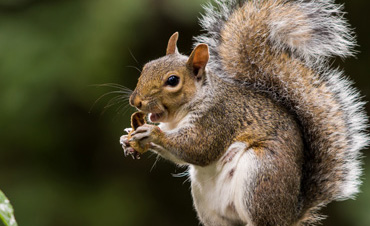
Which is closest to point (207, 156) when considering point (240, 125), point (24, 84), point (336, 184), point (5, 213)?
point (240, 125)

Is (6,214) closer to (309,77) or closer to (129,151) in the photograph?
(129,151)

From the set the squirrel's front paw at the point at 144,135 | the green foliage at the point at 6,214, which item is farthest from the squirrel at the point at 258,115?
the green foliage at the point at 6,214

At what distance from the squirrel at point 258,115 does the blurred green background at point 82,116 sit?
1.26m

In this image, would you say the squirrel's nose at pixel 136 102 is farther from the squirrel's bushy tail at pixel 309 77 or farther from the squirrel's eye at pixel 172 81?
the squirrel's bushy tail at pixel 309 77

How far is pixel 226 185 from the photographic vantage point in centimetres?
231

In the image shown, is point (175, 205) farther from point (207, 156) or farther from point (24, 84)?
point (207, 156)

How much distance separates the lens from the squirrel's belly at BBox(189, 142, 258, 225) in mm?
2242

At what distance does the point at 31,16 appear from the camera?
13.6 ft

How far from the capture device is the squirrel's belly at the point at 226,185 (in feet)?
7.36

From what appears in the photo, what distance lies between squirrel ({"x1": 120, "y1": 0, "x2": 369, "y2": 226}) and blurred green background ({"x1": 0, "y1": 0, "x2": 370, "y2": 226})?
1258mm

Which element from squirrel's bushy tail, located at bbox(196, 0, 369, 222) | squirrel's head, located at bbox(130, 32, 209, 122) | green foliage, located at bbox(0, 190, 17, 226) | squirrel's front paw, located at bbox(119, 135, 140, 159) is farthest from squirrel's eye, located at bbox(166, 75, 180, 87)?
green foliage, located at bbox(0, 190, 17, 226)

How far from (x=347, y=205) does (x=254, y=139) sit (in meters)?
1.89

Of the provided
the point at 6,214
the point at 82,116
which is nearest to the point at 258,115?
the point at 6,214

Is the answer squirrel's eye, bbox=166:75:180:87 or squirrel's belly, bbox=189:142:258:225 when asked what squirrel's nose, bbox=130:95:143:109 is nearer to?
squirrel's eye, bbox=166:75:180:87
